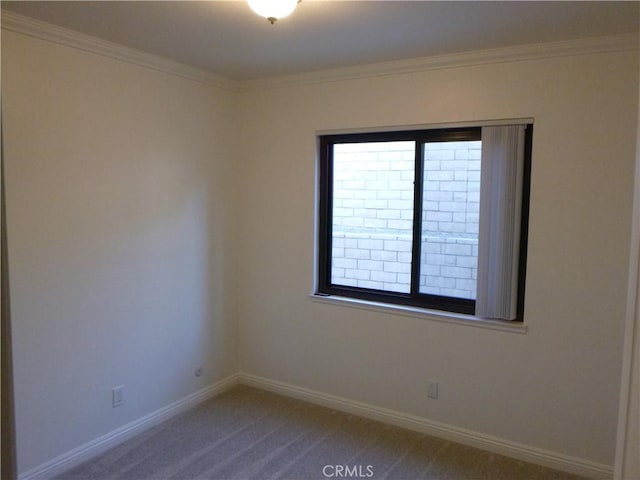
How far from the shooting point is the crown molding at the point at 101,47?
Answer: 2.48 meters

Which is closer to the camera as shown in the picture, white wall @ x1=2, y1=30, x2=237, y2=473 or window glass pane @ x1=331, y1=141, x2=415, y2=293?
white wall @ x1=2, y1=30, x2=237, y2=473

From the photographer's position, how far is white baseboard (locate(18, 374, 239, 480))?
2.72 m

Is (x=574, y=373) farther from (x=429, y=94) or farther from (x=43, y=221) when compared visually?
(x=43, y=221)

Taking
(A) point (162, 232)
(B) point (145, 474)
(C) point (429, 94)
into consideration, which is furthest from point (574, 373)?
(A) point (162, 232)

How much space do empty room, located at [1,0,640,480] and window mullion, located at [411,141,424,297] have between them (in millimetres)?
15

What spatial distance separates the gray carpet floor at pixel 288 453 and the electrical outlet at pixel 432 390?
0.88 ft

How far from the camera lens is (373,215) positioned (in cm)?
357

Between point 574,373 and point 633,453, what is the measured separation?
1.69m

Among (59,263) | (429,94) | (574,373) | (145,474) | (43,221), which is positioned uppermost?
(429,94)

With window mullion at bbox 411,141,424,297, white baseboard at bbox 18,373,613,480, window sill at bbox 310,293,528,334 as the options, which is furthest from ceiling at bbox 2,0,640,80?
white baseboard at bbox 18,373,613,480

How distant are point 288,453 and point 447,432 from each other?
3.46ft

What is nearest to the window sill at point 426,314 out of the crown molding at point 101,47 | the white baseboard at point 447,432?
the white baseboard at point 447,432

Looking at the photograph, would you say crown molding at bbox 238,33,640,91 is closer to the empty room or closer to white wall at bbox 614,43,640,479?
the empty room

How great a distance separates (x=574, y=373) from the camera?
2.83m
